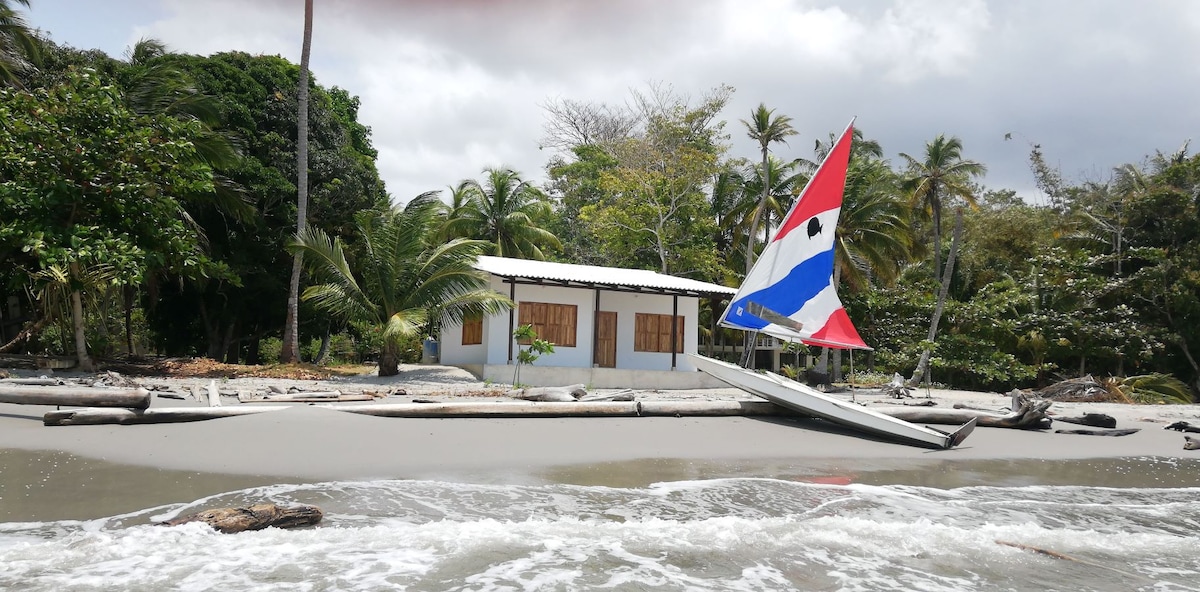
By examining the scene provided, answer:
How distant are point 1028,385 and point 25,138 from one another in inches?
1099

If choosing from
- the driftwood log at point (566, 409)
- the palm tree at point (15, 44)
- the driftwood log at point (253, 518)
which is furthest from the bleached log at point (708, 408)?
the palm tree at point (15, 44)

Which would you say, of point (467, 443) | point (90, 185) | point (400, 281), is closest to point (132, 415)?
point (467, 443)

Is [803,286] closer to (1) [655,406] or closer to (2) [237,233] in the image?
(1) [655,406]

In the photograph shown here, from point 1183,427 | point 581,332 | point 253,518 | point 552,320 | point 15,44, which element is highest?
point 15,44

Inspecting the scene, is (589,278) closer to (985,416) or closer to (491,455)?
(985,416)

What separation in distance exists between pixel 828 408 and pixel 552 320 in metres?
10.8

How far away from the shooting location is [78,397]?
838 cm

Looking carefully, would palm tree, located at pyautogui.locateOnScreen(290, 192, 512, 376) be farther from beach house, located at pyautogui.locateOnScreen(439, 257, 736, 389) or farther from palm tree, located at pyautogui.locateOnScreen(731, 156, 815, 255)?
palm tree, located at pyautogui.locateOnScreen(731, 156, 815, 255)

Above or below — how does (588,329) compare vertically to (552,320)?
below

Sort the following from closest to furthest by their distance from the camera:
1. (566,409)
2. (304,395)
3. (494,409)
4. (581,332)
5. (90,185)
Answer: (494,409) → (566,409) → (304,395) → (90,185) → (581,332)

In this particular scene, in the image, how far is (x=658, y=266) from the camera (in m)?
31.5

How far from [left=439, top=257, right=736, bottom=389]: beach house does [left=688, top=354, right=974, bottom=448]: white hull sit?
6775 millimetres

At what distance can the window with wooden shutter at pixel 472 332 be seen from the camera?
20.1 m

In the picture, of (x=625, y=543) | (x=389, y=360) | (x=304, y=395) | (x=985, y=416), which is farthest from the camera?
(x=389, y=360)
